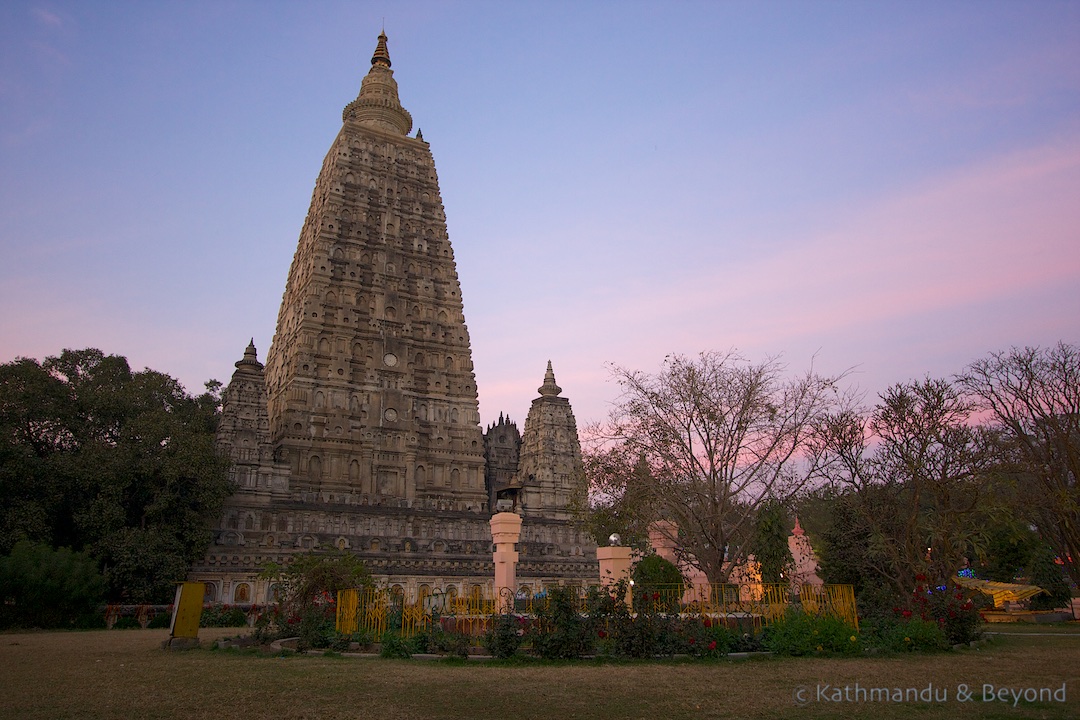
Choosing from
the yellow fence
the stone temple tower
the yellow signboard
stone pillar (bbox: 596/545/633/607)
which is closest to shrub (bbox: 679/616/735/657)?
the yellow fence

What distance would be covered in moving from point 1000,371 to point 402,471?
36.9 metres

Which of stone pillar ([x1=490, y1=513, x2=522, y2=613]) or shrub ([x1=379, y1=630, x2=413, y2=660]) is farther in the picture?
stone pillar ([x1=490, y1=513, x2=522, y2=613])

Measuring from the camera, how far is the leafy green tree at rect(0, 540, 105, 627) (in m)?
27.6

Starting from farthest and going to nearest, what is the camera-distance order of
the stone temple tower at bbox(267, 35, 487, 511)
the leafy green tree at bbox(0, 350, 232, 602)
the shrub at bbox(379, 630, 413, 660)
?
the stone temple tower at bbox(267, 35, 487, 511)
the leafy green tree at bbox(0, 350, 232, 602)
the shrub at bbox(379, 630, 413, 660)

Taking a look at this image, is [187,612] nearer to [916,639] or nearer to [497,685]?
[497,685]

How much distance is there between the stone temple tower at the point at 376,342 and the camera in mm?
50250

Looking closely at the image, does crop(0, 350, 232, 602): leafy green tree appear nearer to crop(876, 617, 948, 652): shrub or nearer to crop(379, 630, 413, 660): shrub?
crop(379, 630, 413, 660): shrub

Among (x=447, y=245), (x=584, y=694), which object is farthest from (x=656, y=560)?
(x=447, y=245)

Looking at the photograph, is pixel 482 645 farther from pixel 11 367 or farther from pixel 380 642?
pixel 11 367

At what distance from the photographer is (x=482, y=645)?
57.6 ft

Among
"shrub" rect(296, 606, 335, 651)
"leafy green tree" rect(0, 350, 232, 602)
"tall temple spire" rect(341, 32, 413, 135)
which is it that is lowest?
"shrub" rect(296, 606, 335, 651)

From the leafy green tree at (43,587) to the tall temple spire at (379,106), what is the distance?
42289 mm

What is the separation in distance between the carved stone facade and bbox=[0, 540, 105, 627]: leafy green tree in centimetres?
879

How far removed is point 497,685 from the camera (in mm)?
13102
